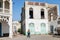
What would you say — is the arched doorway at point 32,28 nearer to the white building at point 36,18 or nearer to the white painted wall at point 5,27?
the white building at point 36,18

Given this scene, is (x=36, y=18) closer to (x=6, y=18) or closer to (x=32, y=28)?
(x=32, y=28)

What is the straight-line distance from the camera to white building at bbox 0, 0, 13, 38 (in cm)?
2827

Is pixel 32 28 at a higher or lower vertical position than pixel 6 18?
lower

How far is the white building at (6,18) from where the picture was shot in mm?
28266

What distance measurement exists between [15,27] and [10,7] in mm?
22199

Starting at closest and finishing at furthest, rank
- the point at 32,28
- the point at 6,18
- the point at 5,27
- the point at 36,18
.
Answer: the point at 6,18, the point at 5,27, the point at 32,28, the point at 36,18

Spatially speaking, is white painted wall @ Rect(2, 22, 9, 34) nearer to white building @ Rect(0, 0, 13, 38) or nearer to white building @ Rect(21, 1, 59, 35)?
white building @ Rect(0, 0, 13, 38)

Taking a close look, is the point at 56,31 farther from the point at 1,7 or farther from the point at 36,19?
the point at 1,7

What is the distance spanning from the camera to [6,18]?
28.3 metres

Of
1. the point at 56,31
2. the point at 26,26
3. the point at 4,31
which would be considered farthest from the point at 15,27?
the point at 4,31

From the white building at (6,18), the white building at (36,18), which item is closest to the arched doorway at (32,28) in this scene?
the white building at (36,18)

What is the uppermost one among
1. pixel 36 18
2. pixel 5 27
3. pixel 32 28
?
pixel 36 18

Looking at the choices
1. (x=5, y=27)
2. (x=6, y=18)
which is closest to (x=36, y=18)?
(x=5, y=27)

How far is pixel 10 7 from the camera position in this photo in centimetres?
2939
